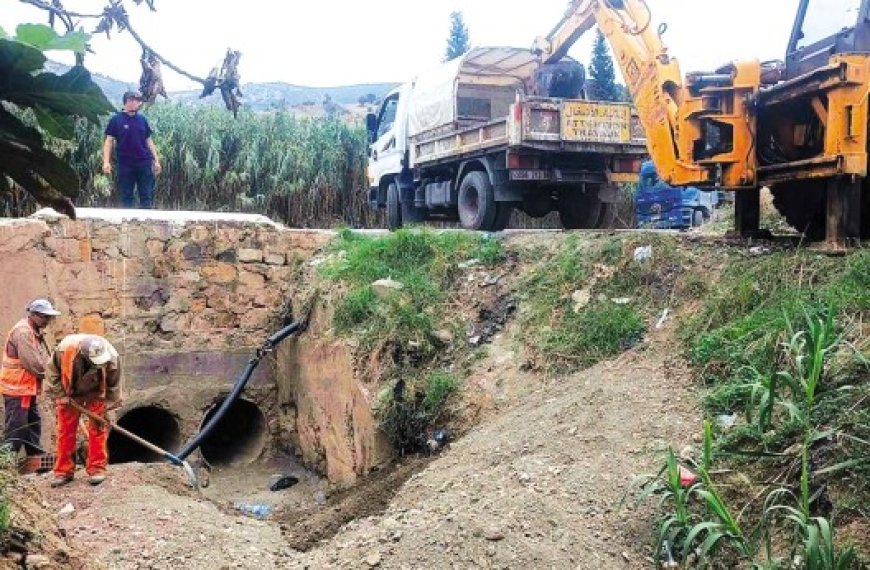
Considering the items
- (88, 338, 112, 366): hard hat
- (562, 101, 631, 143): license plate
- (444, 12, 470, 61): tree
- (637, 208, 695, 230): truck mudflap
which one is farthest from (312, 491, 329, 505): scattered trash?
(444, 12, 470, 61): tree

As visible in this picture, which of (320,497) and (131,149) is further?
(131,149)

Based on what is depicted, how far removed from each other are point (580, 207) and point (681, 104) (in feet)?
13.2

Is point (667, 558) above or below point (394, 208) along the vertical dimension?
below

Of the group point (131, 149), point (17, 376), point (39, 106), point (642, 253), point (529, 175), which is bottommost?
point (17, 376)

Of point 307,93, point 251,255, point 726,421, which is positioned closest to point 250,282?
point 251,255

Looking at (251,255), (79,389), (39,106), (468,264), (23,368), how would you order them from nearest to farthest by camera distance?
(39,106), (79,389), (23,368), (468,264), (251,255)

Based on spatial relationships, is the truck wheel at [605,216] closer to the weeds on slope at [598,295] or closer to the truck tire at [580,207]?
the truck tire at [580,207]

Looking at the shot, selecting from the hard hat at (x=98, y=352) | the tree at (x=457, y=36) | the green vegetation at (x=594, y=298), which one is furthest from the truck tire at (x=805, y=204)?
the tree at (x=457, y=36)

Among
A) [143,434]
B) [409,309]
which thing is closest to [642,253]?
[409,309]

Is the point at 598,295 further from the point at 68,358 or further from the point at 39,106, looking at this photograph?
the point at 39,106

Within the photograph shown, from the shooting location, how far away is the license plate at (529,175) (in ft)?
33.0

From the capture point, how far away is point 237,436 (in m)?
11.2

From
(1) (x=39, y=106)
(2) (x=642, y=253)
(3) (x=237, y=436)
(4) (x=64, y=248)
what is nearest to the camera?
(1) (x=39, y=106)

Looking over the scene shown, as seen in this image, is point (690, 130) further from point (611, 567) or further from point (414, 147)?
point (414, 147)
